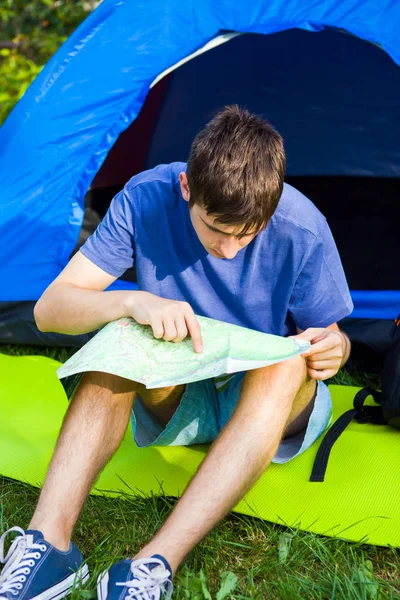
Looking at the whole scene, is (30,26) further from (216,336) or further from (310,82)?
(216,336)

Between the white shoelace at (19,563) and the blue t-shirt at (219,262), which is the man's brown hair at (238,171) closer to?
the blue t-shirt at (219,262)

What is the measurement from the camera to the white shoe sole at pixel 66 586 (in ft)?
3.51

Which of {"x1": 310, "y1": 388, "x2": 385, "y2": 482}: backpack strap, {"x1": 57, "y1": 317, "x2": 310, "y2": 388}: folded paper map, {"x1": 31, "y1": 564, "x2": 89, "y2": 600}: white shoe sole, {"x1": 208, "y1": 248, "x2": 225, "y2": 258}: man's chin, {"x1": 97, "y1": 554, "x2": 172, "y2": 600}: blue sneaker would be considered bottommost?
{"x1": 310, "y1": 388, "x2": 385, "y2": 482}: backpack strap

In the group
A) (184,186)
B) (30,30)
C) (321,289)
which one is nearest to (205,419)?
(321,289)

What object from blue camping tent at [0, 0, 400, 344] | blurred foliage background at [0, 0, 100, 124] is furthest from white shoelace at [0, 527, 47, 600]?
blurred foliage background at [0, 0, 100, 124]

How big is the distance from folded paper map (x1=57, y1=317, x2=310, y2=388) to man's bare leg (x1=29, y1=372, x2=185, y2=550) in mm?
61

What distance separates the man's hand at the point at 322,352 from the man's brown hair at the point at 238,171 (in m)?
0.20

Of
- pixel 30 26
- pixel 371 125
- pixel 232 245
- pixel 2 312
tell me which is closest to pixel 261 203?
pixel 232 245

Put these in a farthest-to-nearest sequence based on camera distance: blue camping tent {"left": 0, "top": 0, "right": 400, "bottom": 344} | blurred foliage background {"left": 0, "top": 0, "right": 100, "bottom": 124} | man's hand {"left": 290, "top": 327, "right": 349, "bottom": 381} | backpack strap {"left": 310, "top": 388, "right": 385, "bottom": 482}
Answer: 1. blurred foliage background {"left": 0, "top": 0, "right": 100, "bottom": 124}
2. blue camping tent {"left": 0, "top": 0, "right": 400, "bottom": 344}
3. backpack strap {"left": 310, "top": 388, "right": 385, "bottom": 482}
4. man's hand {"left": 290, "top": 327, "right": 349, "bottom": 381}

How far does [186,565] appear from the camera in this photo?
118cm

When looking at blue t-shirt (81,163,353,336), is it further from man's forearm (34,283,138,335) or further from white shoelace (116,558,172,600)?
white shoelace (116,558,172,600)

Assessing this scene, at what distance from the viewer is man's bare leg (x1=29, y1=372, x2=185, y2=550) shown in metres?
1.12

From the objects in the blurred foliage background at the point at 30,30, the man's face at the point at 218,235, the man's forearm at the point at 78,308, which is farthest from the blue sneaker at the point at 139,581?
the blurred foliage background at the point at 30,30

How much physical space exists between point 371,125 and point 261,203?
6.60 feet
